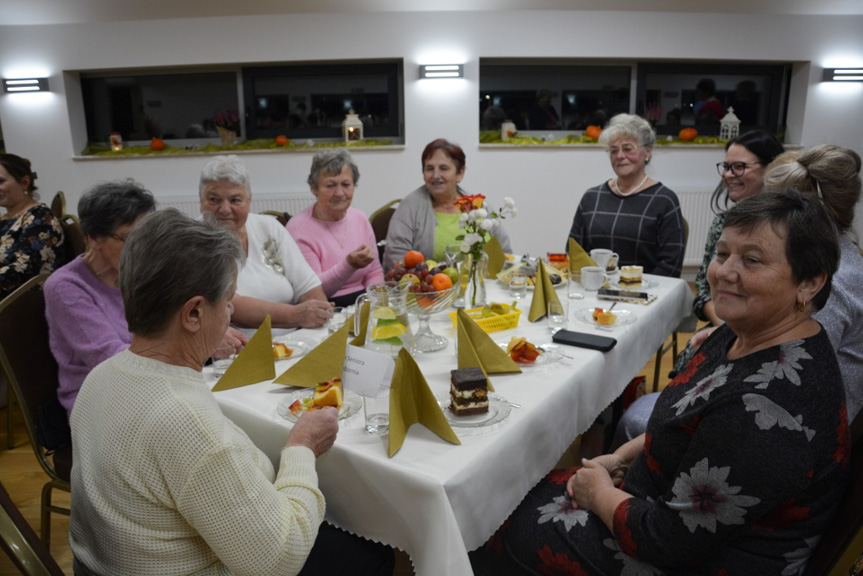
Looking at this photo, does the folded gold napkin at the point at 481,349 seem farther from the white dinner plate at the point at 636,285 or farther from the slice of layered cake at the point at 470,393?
the white dinner plate at the point at 636,285

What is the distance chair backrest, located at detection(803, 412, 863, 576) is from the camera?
3.25 feet

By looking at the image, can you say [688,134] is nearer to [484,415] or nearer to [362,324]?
[362,324]

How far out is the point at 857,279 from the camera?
1519 mm

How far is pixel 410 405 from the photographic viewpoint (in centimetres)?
127

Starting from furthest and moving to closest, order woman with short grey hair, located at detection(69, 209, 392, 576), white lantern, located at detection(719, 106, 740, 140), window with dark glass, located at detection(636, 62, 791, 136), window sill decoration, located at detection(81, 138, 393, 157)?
window with dark glass, located at detection(636, 62, 791, 136)
white lantern, located at detection(719, 106, 740, 140)
window sill decoration, located at detection(81, 138, 393, 157)
woman with short grey hair, located at detection(69, 209, 392, 576)

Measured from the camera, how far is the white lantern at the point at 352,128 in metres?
5.45

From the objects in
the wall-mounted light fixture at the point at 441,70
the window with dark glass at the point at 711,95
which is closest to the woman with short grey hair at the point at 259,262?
the wall-mounted light fixture at the point at 441,70

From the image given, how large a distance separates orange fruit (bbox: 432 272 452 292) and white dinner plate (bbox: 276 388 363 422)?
46 centimetres

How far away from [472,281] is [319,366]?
2.53ft

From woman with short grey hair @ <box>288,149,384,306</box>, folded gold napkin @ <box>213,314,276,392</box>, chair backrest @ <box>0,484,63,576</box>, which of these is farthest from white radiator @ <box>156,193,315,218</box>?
chair backrest @ <box>0,484,63,576</box>

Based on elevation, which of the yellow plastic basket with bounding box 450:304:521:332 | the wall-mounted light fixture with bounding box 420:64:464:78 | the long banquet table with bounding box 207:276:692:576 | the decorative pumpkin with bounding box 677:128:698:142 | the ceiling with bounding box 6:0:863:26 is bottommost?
the long banquet table with bounding box 207:276:692:576

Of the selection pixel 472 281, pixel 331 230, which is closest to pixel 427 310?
pixel 472 281

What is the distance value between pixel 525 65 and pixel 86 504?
539 cm

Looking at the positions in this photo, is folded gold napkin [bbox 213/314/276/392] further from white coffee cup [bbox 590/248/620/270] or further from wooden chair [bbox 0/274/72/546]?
white coffee cup [bbox 590/248/620/270]
